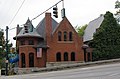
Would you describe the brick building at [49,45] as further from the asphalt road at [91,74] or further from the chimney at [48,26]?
the asphalt road at [91,74]


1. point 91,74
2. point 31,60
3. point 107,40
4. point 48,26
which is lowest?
point 91,74

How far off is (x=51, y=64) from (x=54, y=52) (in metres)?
2.22

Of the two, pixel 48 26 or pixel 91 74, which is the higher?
pixel 48 26

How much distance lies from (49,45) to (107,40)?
10669 millimetres

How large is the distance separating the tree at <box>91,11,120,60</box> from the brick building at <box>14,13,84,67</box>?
3.08 m

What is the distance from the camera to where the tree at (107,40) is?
56719 mm

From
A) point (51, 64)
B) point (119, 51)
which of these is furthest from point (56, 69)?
point (119, 51)

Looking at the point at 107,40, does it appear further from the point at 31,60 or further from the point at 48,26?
the point at 31,60

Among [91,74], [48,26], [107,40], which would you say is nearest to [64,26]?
[48,26]

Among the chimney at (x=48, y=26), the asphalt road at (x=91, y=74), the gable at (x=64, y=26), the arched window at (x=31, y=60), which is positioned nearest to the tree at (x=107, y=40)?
the gable at (x=64, y=26)

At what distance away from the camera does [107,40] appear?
5731 centimetres

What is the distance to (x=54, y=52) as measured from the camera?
5591cm

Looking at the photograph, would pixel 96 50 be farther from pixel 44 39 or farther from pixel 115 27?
pixel 44 39

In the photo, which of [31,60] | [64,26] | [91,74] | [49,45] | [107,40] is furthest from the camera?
[107,40]
